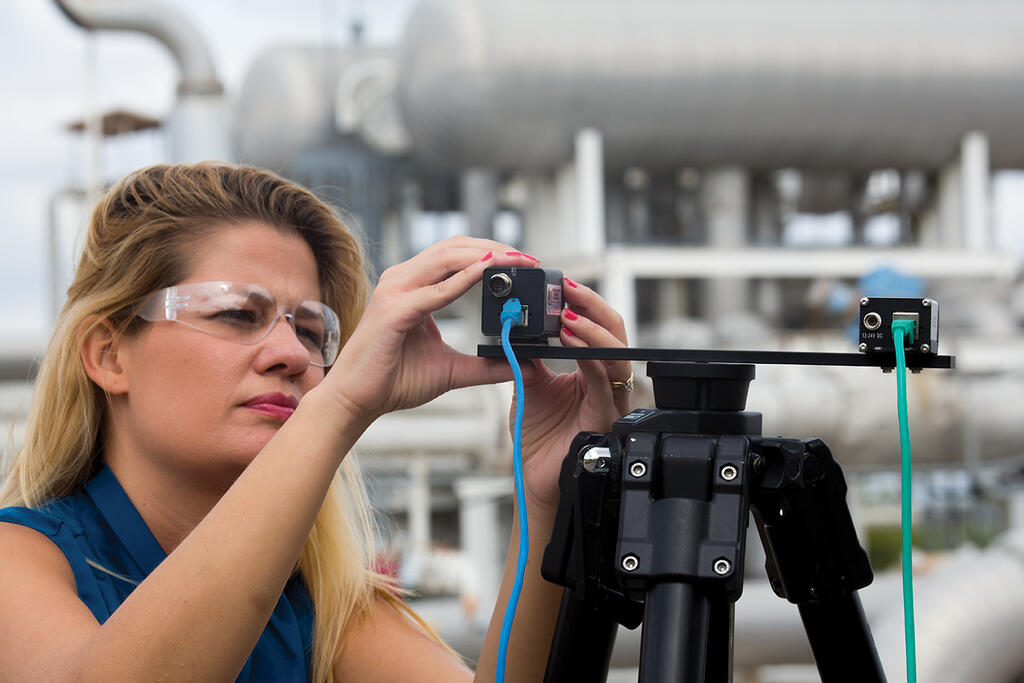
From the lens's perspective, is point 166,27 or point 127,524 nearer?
point 127,524

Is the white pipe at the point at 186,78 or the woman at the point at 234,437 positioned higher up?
the white pipe at the point at 186,78

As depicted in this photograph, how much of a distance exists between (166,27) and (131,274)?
10968 mm

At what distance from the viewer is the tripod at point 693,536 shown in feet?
2.38

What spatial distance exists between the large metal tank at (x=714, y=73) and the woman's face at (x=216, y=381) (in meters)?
9.31

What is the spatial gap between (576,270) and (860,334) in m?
9.64

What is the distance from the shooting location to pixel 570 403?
0.98 metres

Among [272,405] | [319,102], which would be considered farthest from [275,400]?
[319,102]

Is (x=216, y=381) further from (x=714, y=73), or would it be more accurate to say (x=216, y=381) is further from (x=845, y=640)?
(x=714, y=73)

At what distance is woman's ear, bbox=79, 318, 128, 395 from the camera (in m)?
1.10

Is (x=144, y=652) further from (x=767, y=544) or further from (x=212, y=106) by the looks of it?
(x=212, y=106)

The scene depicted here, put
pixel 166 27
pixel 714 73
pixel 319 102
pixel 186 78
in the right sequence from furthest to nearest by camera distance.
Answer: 1. pixel 319 102
2. pixel 186 78
3. pixel 166 27
4. pixel 714 73

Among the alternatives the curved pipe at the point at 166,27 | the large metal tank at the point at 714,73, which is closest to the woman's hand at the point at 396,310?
the large metal tank at the point at 714,73

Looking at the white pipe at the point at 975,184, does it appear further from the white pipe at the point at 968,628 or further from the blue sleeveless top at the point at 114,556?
the blue sleeveless top at the point at 114,556

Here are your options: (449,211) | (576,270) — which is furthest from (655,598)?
(449,211)
